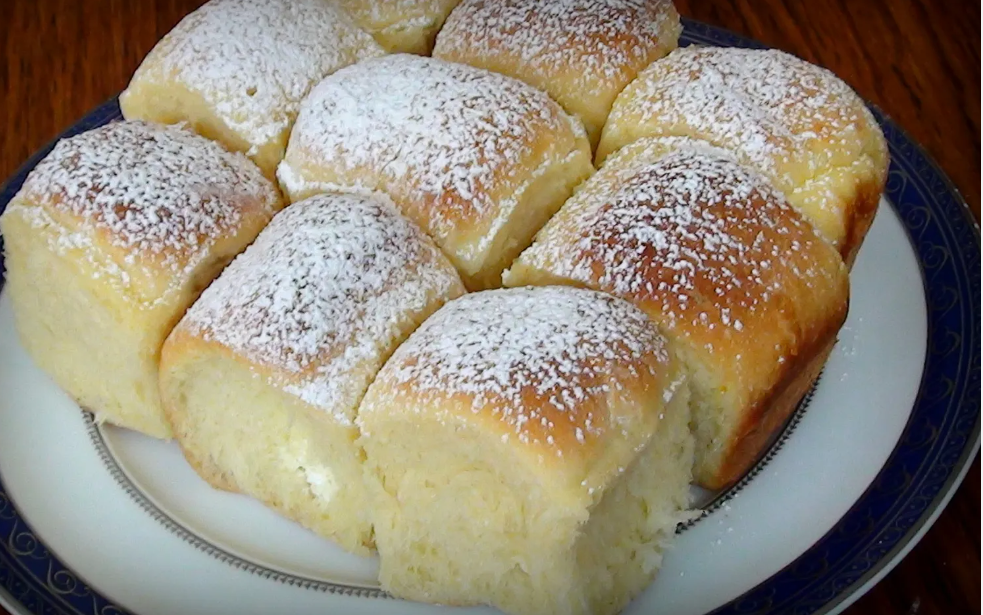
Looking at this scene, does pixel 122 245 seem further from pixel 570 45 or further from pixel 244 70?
pixel 570 45

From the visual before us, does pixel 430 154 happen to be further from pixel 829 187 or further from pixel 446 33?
pixel 829 187

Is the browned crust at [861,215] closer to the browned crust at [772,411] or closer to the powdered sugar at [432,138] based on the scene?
the browned crust at [772,411]

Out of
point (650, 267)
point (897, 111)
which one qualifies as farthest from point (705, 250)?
point (897, 111)

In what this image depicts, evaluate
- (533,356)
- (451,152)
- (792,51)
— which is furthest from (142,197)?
(792,51)

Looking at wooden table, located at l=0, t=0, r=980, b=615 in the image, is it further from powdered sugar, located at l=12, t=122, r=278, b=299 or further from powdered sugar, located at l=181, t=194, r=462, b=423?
powdered sugar, located at l=181, t=194, r=462, b=423

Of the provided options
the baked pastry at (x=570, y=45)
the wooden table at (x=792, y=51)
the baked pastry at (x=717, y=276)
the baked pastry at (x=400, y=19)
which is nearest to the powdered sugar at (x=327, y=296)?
the baked pastry at (x=717, y=276)

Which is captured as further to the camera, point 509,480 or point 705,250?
point 705,250

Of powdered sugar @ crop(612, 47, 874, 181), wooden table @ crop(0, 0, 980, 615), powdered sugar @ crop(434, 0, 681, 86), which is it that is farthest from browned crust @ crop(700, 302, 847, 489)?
wooden table @ crop(0, 0, 980, 615)
